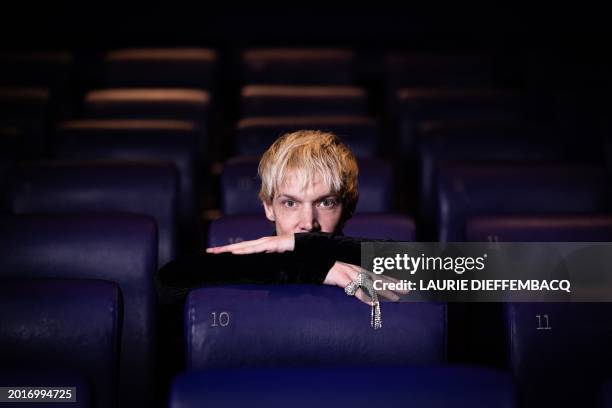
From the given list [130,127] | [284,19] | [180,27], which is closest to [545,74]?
[284,19]

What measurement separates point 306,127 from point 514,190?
26 centimetres

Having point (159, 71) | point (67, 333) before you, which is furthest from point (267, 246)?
point (159, 71)

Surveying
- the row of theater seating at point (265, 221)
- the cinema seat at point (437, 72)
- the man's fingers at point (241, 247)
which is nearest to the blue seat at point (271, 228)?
the row of theater seating at point (265, 221)

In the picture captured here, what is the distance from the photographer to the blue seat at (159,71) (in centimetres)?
129

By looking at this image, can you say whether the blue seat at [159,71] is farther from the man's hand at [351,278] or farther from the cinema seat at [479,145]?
the man's hand at [351,278]

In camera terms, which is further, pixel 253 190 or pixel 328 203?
pixel 253 190

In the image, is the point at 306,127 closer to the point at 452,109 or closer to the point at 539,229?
the point at 452,109

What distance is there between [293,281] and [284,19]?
1214 mm

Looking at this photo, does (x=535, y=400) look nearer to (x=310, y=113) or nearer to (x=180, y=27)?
(x=310, y=113)

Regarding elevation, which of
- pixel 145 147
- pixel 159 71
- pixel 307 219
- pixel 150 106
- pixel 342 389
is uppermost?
pixel 159 71

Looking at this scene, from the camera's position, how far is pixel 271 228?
66 cm

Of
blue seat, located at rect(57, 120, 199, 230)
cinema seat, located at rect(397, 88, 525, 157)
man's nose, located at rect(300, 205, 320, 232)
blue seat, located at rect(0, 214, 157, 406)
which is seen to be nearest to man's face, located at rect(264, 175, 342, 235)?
man's nose, located at rect(300, 205, 320, 232)

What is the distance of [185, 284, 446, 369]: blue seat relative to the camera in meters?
0.49

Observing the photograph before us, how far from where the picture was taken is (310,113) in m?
1.10
